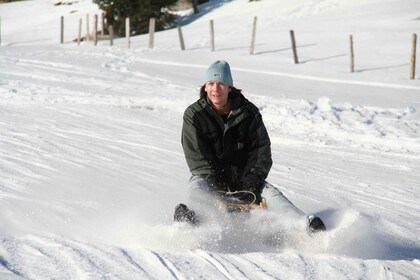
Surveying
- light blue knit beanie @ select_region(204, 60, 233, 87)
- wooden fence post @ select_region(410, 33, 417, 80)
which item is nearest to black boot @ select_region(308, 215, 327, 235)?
light blue knit beanie @ select_region(204, 60, 233, 87)

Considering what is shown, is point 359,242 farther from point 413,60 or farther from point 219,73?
point 413,60

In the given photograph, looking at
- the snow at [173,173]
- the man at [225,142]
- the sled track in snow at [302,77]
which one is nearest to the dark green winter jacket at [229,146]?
the man at [225,142]

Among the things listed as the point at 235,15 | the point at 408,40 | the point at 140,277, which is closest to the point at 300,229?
the point at 140,277

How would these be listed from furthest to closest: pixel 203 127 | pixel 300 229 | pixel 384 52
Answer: pixel 384 52, pixel 203 127, pixel 300 229

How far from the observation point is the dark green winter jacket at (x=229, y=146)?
5418 millimetres

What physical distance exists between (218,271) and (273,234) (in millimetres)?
882

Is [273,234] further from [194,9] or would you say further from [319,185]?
[194,9]

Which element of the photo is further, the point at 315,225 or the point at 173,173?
the point at 173,173

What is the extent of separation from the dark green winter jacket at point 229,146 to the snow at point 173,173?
1.40 feet

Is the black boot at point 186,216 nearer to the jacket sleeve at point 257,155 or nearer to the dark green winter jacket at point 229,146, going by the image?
the dark green winter jacket at point 229,146

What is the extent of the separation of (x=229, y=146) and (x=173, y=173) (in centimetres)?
282

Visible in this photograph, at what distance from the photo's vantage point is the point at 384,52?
27.4 metres

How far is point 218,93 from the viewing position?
5410mm

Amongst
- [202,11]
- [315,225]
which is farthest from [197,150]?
[202,11]
